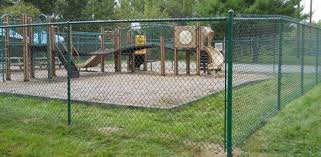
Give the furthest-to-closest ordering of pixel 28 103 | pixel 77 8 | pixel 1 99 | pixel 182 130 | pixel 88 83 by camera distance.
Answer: pixel 77 8, pixel 88 83, pixel 1 99, pixel 28 103, pixel 182 130

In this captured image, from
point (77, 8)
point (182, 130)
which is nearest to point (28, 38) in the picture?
point (182, 130)

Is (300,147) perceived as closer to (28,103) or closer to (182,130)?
(182,130)

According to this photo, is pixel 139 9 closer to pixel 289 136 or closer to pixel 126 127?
pixel 126 127

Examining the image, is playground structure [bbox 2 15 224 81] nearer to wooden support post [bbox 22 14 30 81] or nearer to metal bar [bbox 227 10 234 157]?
wooden support post [bbox 22 14 30 81]

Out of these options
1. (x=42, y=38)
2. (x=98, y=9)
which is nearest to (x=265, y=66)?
(x=42, y=38)

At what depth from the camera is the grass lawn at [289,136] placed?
17.2ft

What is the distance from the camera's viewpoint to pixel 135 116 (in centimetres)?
714

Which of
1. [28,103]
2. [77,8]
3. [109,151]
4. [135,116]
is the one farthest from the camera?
[77,8]

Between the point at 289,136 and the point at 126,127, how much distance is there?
234 centimetres

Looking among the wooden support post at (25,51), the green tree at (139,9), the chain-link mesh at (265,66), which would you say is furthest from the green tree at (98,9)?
the chain-link mesh at (265,66)

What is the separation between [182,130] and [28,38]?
8.75m

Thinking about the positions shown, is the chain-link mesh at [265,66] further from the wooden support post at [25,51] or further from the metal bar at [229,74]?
the wooden support post at [25,51]

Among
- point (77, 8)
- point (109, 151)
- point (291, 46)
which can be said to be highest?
point (77, 8)

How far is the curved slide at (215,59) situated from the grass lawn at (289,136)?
659 centimetres
